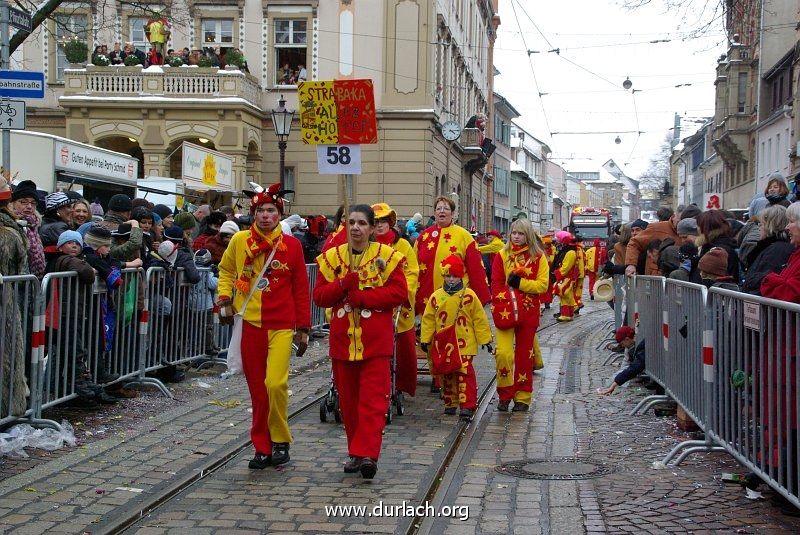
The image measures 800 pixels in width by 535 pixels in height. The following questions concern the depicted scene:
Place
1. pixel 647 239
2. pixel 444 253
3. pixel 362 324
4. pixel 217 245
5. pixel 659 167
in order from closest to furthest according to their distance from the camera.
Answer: pixel 362 324
pixel 444 253
pixel 217 245
pixel 647 239
pixel 659 167

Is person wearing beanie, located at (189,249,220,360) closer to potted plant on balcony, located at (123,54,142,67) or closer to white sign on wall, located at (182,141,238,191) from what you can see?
white sign on wall, located at (182,141,238,191)

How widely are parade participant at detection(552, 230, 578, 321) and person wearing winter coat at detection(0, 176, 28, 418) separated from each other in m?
15.8

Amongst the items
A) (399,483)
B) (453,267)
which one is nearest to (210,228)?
(453,267)

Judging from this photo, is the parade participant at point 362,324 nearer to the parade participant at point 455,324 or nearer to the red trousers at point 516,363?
the parade participant at point 455,324

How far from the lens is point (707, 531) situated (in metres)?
5.88

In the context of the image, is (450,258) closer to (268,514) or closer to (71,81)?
(268,514)

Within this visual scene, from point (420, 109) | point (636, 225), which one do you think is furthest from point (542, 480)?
point (420, 109)

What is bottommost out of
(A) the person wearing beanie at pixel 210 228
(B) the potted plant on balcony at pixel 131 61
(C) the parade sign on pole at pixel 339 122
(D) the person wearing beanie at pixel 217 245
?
(D) the person wearing beanie at pixel 217 245

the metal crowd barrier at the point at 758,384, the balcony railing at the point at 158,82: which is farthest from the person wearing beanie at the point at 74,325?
the balcony railing at the point at 158,82

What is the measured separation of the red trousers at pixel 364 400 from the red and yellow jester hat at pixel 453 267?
260 cm

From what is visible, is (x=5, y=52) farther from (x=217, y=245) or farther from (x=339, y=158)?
(x=339, y=158)

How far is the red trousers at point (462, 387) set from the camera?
31.2 feet

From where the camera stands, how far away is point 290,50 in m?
36.2

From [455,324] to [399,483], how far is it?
9.57ft
